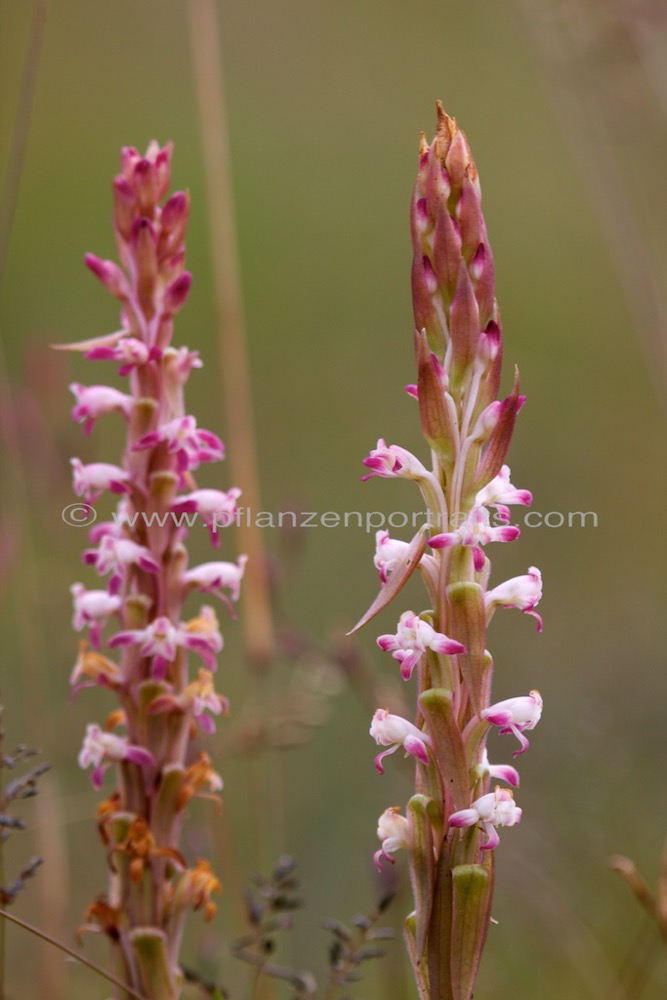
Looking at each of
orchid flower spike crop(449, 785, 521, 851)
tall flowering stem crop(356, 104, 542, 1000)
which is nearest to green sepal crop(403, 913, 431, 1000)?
tall flowering stem crop(356, 104, 542, 1000)

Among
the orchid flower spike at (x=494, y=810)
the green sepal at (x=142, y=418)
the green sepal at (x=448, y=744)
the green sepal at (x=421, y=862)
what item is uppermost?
the green sepal at (x=142, y=418)

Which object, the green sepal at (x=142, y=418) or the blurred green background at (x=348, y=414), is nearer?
the green sepal at (x=142, y=418)

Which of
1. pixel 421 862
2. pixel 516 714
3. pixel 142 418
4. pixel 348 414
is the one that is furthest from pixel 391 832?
pixel 348 414

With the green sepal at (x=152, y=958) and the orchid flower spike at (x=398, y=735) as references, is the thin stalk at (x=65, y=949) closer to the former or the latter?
the green sepal at (x=152, y=958)

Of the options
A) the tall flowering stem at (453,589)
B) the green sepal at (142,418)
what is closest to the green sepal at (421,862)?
the tall flowering stem at (453,589)

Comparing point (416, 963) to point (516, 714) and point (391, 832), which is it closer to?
point (391, 832)

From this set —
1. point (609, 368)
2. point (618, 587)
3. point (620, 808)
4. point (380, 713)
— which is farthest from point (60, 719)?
point (609, 368)

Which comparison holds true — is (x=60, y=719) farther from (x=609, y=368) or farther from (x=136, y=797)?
(x=609, y=368)
